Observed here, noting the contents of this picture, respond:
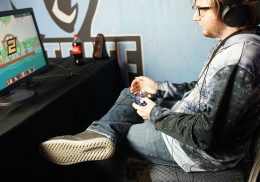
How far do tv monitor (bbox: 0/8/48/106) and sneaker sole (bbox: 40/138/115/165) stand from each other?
0.28 meters

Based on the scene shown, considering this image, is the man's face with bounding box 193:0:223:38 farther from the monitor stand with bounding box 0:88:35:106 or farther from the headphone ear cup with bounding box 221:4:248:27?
the monitor stand with bounding box 0:88:35:106

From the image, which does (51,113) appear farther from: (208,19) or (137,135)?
(208,19)

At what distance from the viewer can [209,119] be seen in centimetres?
77

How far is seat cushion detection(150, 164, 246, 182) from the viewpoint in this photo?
0.90 metres

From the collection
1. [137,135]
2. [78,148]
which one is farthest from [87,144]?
[137,135]

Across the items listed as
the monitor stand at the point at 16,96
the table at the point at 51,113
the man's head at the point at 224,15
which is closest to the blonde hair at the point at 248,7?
the man's head at the point at 224,15

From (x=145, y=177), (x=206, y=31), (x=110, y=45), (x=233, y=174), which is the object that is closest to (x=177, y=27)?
(x=110, y=45)

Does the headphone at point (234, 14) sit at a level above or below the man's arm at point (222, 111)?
above

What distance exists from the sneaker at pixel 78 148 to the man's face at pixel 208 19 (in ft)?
1.71

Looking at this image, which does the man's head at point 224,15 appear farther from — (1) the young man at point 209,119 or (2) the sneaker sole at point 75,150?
(2) the sneaker sole at point 75,150

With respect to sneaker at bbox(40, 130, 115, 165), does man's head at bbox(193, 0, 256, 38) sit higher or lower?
higher

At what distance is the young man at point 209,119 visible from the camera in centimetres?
75

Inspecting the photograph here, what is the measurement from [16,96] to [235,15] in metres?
0.93

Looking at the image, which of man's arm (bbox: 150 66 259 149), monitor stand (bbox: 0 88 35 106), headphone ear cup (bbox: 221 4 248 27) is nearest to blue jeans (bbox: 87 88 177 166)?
man's arm (bbox: 150 66 259 149)
